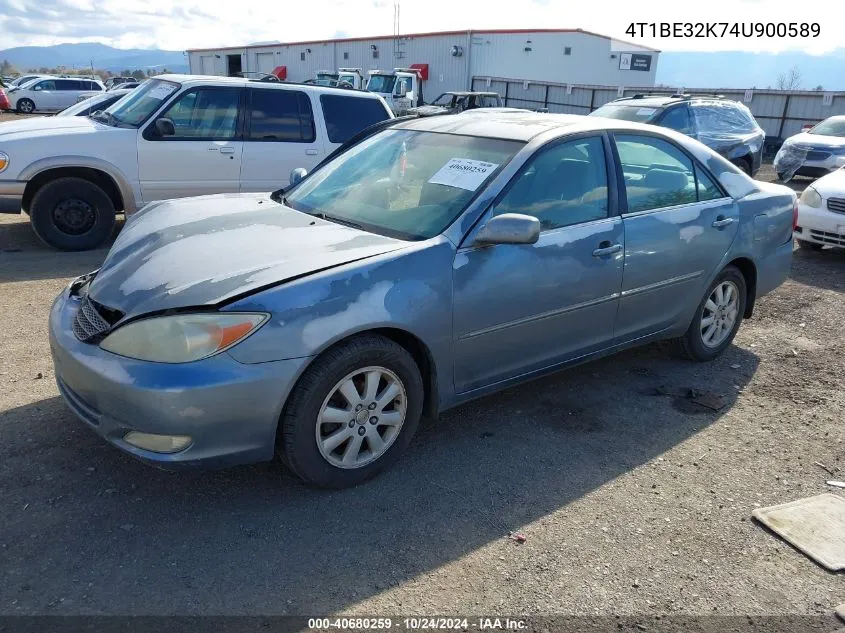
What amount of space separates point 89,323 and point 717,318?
4.10 metres

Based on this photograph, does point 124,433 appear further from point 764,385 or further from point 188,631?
point 764,385

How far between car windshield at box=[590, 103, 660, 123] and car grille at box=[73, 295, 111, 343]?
29.8 ft

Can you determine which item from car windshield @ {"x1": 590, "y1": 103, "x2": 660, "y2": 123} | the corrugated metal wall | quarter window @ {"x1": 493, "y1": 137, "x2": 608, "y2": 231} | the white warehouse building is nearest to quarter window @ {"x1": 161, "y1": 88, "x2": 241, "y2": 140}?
quarter window @ {"x1": 493, "y1": 137, "x2": 608, "y2": 231}

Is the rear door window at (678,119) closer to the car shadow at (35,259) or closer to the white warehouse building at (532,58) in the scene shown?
the car shadow at (35,259)

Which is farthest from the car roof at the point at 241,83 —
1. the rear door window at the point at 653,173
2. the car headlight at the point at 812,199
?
the car headlight at the point at 812,199

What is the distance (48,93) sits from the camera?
101 ft

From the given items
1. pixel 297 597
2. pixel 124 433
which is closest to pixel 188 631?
pixel 297 597

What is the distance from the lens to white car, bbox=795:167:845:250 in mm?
8164

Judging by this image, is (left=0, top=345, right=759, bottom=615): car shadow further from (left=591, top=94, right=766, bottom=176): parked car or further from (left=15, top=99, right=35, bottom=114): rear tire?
(left=15, top=99, right=35, bottom=114): rear tire

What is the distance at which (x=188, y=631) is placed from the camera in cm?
241

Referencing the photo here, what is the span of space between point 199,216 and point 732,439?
3.31 meters

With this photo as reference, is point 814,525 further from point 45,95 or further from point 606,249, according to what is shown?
point 45,95

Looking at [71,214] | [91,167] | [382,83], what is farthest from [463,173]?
[382,83]

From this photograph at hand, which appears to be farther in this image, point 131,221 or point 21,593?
point 131,221
